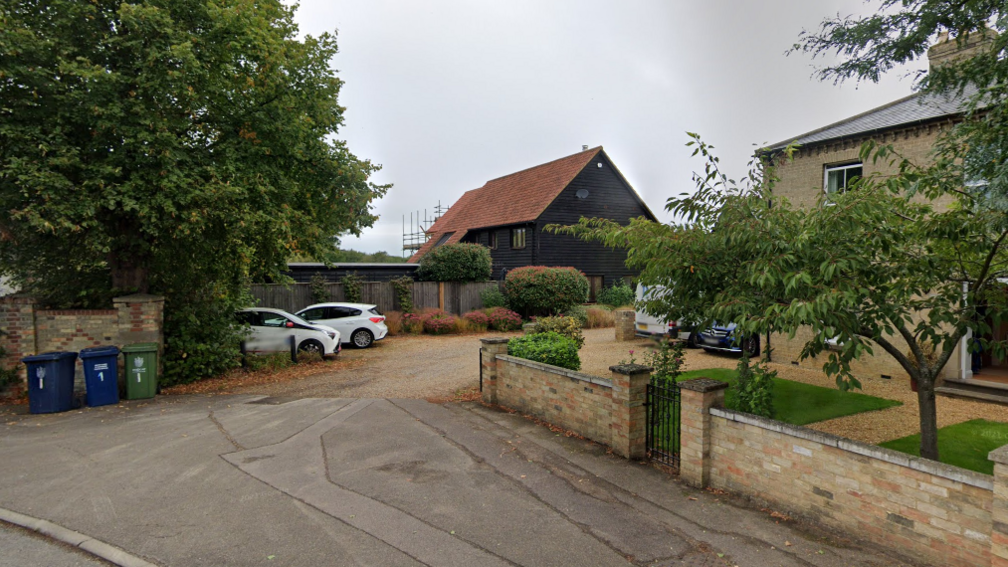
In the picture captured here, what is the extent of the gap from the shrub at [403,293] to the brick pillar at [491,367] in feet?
40.1

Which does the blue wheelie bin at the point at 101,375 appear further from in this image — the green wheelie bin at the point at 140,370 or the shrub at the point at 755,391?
the shrub at the point at 755,391

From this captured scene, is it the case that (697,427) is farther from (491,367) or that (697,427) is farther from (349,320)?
(349,320)

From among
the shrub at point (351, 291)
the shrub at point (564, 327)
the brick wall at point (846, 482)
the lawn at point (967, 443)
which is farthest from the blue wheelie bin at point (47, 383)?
the lawn at point (967, 443)

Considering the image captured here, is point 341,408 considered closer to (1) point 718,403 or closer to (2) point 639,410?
(2) point 639,410

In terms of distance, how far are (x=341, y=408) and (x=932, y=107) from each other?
1418 cm

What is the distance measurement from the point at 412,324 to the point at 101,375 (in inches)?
451

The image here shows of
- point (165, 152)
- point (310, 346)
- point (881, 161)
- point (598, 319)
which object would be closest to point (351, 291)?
point (310, 346)

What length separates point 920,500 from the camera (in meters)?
4.34

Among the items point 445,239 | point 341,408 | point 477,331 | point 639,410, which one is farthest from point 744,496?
point 445,239

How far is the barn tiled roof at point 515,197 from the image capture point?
1158 inches

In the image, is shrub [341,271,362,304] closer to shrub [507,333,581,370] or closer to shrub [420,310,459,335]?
shrub [420,310,459,335]

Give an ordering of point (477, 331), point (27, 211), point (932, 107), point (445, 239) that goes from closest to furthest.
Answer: point (27, 211) < point (932, 107) < point (477, 331) < point (445, 239)

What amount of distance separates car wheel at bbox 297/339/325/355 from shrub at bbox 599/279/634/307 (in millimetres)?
16751

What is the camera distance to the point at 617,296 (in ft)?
92.4
